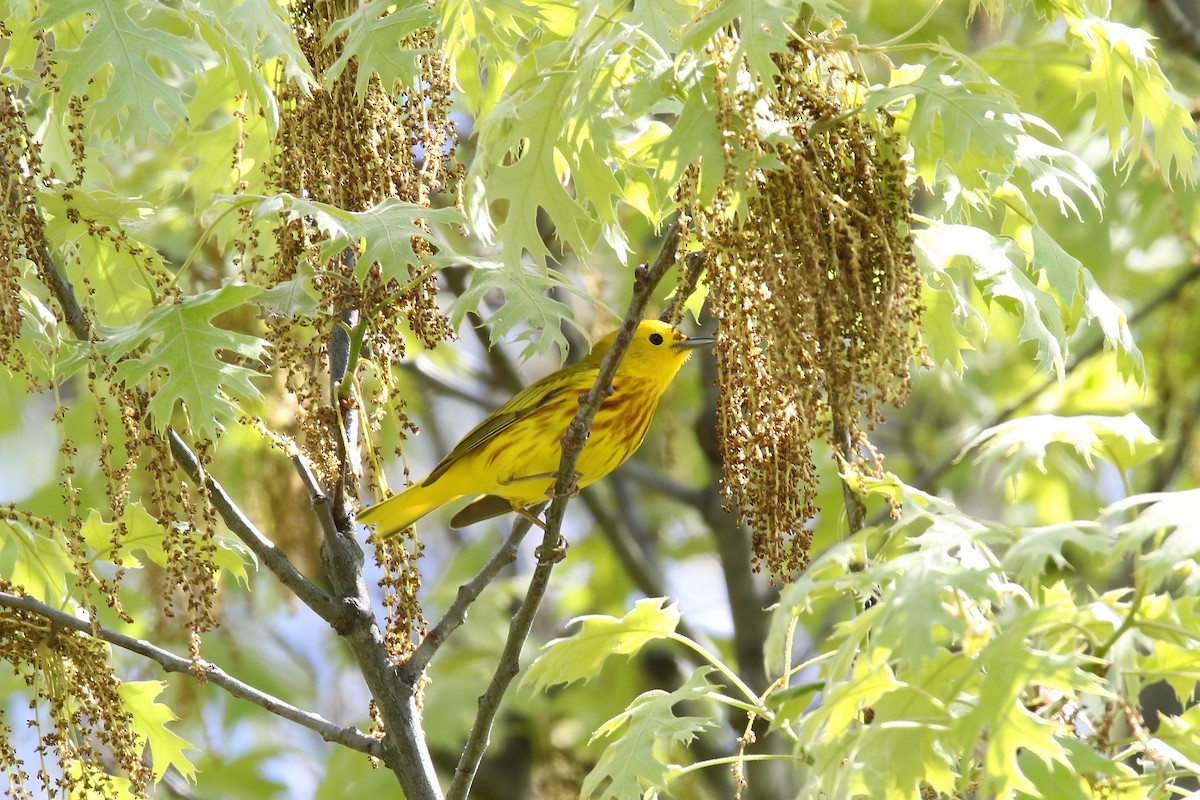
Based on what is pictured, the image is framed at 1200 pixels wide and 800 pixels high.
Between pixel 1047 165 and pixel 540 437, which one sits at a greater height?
pixel 540 437

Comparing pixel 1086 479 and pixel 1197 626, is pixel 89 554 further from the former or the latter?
pixel 1086 479

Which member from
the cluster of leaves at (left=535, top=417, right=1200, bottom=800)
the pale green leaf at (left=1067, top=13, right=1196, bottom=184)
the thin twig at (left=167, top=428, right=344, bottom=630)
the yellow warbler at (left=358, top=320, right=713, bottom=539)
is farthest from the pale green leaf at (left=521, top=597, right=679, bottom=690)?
the pale green leaf at (left=1067, top=13, right=1196, bottom=184)

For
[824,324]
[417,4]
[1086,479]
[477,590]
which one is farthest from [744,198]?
[1086,479]

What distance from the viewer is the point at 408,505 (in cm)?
464

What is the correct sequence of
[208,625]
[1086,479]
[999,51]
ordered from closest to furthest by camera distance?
[208,625], [999,51], [1086,479]

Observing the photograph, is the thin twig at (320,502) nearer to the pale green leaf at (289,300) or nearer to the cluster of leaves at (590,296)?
the cluster of leaves at (590,296)

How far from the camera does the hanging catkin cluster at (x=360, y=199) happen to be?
3102 millimetres

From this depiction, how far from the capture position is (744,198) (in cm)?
239

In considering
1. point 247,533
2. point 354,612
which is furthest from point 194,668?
point 354,612

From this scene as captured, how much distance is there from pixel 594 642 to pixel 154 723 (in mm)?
1270

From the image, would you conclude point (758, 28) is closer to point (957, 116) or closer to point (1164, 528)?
point (957, 116)

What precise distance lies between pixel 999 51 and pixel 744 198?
122 inches

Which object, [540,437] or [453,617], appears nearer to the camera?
[453,617]

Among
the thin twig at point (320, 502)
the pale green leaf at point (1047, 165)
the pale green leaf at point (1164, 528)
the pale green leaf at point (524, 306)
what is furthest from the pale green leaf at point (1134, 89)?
the thin twig at point (320, 502)
